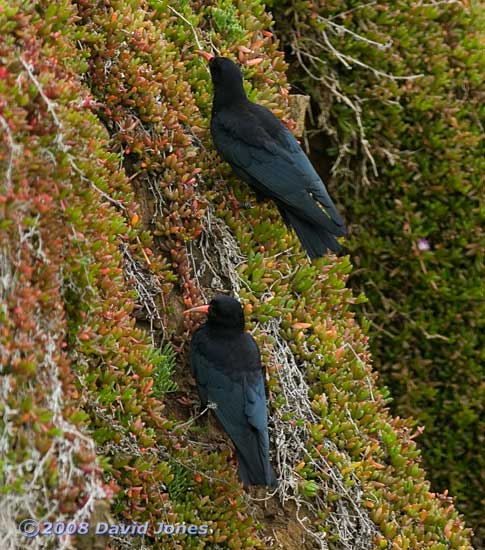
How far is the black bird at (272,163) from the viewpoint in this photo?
541cm

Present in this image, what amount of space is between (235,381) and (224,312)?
13.7 inches

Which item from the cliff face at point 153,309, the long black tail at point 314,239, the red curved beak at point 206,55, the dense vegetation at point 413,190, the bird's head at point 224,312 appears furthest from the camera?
the dense vegetation at point 413,190

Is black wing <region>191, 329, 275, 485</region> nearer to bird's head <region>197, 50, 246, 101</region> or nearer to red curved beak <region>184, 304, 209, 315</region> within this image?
red curved beak <region>184, 304, 209, 315</region>

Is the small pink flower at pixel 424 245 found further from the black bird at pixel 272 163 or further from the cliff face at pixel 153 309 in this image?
the black bird at pixel 272 163

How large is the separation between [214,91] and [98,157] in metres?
1.35

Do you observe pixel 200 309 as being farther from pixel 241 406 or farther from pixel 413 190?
pixel 413 190

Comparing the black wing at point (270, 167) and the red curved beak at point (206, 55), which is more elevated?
the red curved beak at point (206, 55)

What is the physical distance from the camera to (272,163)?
5531 millimetres

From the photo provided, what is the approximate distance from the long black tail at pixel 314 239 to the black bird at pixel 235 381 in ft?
2.34

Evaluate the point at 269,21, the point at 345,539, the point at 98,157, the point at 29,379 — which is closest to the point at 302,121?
the point at 269,21

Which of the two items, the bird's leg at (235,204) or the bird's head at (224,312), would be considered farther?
the bird's leg at (235,204)

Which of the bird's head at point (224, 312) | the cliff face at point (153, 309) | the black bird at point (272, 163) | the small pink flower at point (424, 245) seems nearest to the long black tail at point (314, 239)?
the black bird at point (272, 163)

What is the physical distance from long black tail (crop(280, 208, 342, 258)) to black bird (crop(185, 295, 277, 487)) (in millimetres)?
715

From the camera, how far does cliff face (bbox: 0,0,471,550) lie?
11.3 ft
